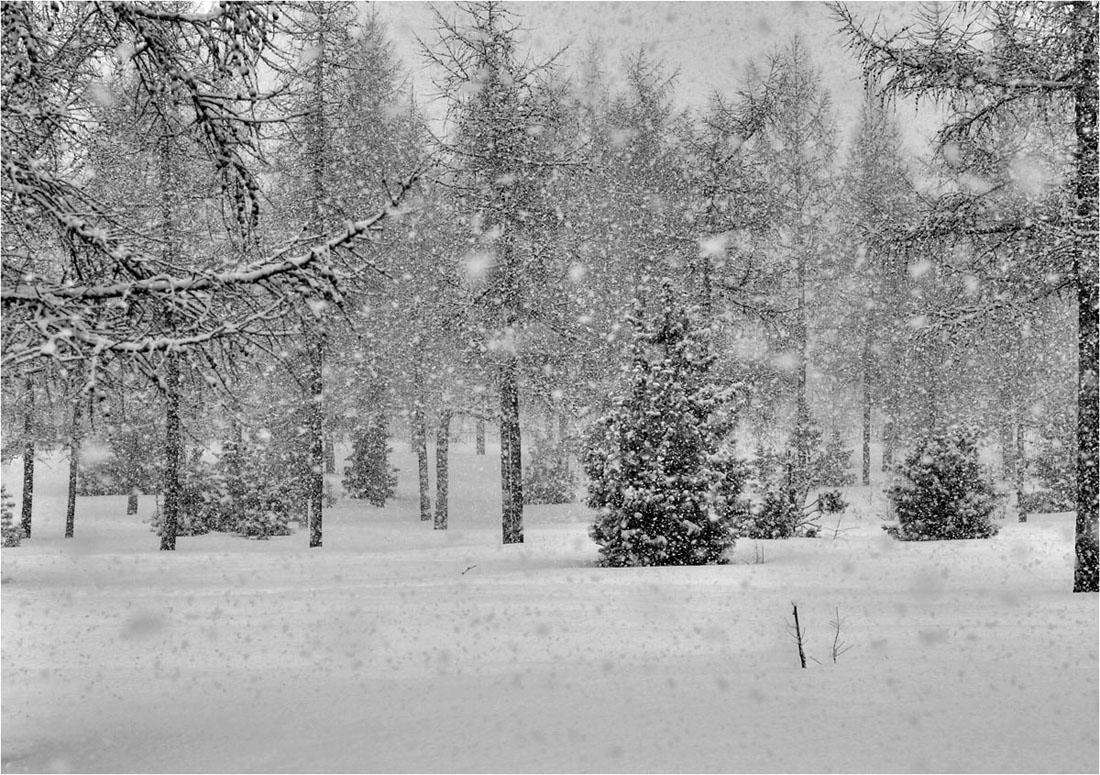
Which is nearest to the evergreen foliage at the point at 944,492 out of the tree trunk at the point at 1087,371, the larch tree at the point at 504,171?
the tree trunk at the point at 1087,371

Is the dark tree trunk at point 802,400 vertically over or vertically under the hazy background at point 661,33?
under

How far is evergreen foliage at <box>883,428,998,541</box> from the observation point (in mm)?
16094

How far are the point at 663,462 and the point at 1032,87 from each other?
689 cm

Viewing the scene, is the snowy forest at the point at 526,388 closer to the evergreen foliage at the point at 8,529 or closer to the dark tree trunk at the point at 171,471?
the dark tree trunk at the point at 171,471

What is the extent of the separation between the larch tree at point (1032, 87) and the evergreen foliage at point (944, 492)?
6.30m

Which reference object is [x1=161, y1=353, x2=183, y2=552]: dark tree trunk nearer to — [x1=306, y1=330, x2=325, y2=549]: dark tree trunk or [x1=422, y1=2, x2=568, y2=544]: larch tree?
[x1=306, y1=330, x2=325, y2=549]: dark tree trunk

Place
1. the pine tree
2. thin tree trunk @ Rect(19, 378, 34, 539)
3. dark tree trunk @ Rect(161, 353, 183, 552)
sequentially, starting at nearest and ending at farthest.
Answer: the pine tree < dark tree trunk @ Rect(161, 353, 183, 552) < thin tree trunk @ Rect(19, 378, 34, 539)

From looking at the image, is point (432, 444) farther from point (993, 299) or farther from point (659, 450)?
point (993, 299)

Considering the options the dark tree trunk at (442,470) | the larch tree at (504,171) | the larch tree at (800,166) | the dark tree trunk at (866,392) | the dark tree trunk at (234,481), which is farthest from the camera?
the dark tree trunk at (866,392)

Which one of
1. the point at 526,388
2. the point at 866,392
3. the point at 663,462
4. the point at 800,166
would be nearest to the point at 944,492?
the point at 663,462

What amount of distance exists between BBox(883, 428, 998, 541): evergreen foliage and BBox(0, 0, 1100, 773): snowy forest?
0.08 m

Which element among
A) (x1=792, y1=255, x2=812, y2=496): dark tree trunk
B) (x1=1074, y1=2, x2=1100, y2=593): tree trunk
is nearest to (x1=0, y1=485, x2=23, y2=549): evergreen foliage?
(x1=792, y1=255, x2=812, y2=496): dark tree trunk

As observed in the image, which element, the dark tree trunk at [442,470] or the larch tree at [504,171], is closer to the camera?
the larch tree at [504,171]

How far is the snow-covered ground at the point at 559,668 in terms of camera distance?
17.8 feet
